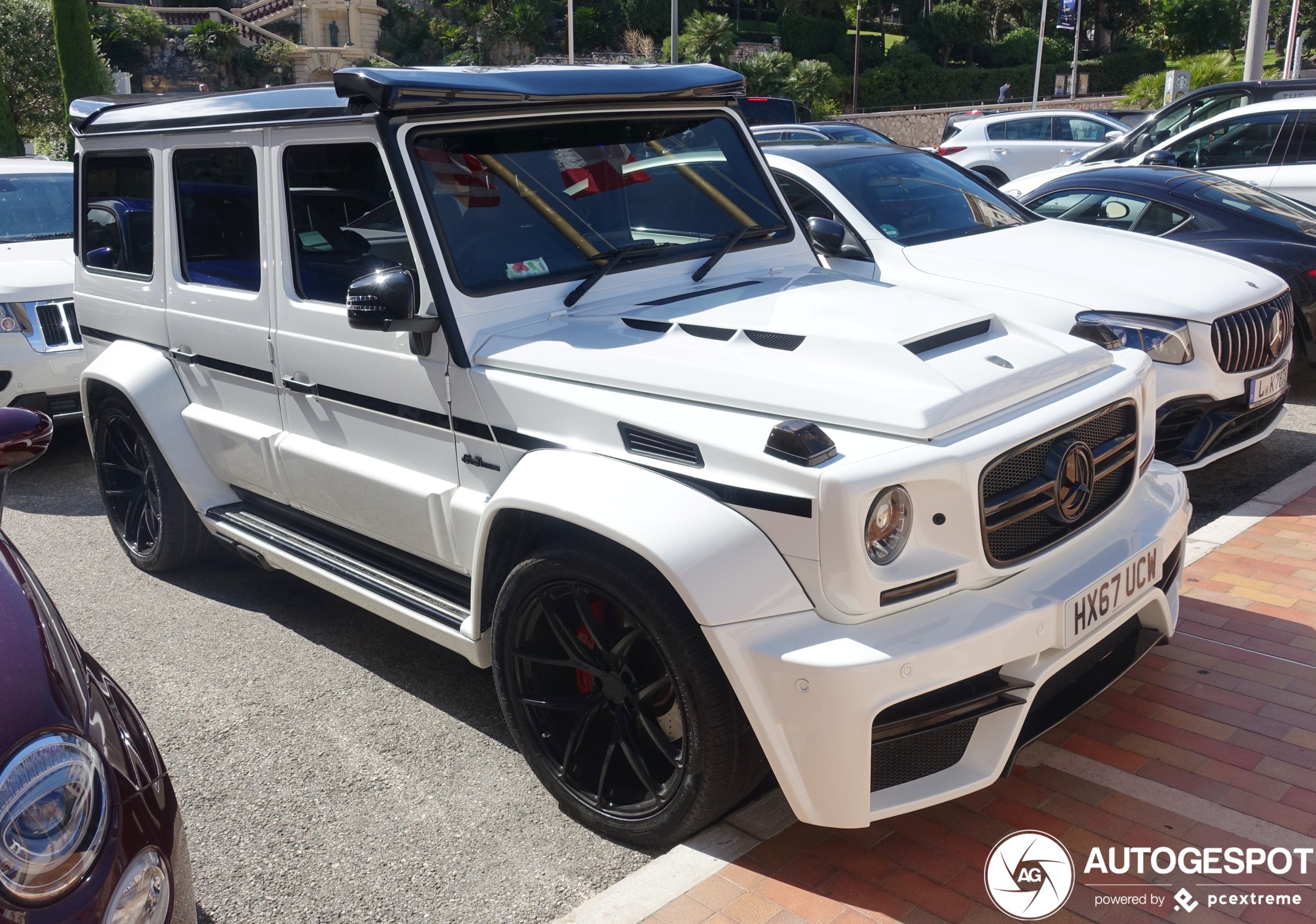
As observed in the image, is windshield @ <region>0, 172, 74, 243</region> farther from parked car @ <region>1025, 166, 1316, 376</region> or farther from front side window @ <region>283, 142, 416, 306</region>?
parked car @ <region>1025, 166, 1316, 376</region>

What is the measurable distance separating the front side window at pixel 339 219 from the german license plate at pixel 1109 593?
215 centimetres

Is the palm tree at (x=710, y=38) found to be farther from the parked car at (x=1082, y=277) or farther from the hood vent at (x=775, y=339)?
the hood vent at (x=775, y=339)

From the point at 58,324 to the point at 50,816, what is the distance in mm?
6319

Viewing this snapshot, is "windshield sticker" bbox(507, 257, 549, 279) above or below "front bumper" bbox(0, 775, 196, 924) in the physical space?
above

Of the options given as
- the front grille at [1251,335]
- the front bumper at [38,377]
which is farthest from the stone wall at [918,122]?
the front bumper at [38,377]

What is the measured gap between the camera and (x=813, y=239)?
478 centimetres

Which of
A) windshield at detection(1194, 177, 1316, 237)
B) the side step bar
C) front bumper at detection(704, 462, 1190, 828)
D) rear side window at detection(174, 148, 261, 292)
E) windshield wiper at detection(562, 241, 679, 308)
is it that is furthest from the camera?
windshield at detection(1194, 177, 1316, 237)

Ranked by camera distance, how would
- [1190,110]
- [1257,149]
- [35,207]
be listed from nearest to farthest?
[35,207]
[1257,149]
[1190,110]

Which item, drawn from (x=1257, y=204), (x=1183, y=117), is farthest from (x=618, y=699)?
(x=1183, y=117)

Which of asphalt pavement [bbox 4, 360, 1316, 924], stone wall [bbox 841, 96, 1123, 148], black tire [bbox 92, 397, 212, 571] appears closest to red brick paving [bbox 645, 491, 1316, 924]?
asphalt pavement [bbox 4, 360, 1316, 924]

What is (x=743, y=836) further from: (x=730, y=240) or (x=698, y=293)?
(x=730, y=240)

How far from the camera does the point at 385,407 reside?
3740 mm

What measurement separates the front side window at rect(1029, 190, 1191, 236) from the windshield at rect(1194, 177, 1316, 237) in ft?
0.85

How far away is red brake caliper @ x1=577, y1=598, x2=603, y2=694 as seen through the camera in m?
3.06
